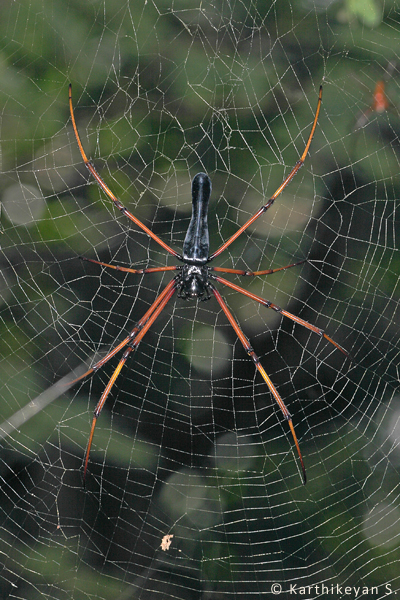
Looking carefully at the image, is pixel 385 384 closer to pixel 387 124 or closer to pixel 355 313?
pixel 355 313

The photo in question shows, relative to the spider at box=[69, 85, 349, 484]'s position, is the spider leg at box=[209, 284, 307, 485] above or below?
below

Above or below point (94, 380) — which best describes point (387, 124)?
above

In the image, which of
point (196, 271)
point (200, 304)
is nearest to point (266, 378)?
point (196, 271)

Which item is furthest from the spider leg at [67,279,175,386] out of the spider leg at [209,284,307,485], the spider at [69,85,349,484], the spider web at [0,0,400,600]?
the spider web at [0,0,400,600]

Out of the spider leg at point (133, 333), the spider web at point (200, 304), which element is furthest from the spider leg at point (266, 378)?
the spider web at point (200, 304)

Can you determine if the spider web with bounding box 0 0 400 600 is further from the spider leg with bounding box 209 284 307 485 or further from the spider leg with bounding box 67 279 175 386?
the spider leg with bounding box 209 284 307 485

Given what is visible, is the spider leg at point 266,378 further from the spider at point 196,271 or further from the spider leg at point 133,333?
the spider leg at point 133,333

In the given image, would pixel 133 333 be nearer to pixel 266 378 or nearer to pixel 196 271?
pixel 196 271

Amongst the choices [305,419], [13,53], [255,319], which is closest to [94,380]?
[255,319]
